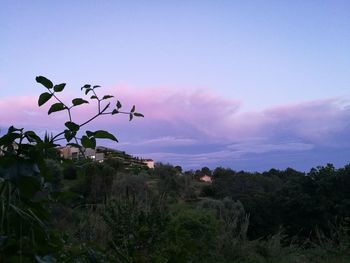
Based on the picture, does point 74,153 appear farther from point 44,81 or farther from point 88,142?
point 44,81

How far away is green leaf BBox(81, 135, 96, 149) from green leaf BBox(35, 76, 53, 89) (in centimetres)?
20

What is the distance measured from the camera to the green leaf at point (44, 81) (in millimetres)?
1551

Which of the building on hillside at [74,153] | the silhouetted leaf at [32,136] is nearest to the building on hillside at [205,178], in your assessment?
the building on hillside at [74,153]

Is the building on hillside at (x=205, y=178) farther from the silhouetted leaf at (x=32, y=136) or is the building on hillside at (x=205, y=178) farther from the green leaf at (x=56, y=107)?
the silhouetted leaf at (x=32, y=136)

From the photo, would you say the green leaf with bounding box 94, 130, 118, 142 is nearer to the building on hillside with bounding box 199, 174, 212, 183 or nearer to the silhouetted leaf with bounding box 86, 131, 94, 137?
the silhouetted leaf with bounding box 86, 131, 94, 137

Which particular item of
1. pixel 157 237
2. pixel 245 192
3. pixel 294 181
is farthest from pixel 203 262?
pixel 245 192

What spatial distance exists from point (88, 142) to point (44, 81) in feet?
0.80

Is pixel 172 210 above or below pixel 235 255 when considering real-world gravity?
above

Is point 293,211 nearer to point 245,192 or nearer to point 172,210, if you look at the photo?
point 245,192

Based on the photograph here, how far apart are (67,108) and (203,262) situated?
7.71 meters

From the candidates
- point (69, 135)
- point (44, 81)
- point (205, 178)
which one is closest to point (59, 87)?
point (44, 81)

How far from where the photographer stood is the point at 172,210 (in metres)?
11.0

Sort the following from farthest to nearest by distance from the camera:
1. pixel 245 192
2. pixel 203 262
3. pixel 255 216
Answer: pixel 245 192
pixel 255 216
pixel 203 262

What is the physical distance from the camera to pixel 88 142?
164 cm
